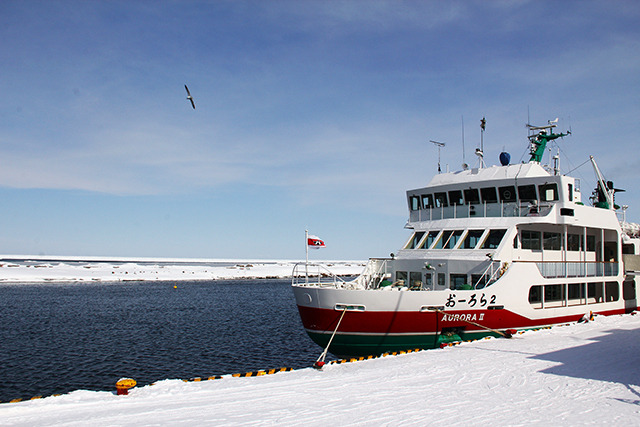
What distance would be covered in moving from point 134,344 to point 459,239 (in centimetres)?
1905

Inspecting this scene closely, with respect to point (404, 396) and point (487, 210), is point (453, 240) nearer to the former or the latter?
point (487, 210)

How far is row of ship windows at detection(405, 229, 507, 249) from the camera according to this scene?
21.8 m

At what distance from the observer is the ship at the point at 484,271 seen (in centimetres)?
1808

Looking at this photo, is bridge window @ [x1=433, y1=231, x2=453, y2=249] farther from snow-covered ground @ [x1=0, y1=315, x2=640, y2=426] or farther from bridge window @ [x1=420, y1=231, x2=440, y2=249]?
snow-covered ground @ [x1=0, y1=315, x2=640, y2=426]

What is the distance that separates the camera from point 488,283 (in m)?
19.7

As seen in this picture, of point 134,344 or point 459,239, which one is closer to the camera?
point 459,239

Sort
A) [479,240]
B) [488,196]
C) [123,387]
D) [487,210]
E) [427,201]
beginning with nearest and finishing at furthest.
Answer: [123,387], [479,240], [487,210], [488,196], [427,201]

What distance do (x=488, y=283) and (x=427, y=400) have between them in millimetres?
10026

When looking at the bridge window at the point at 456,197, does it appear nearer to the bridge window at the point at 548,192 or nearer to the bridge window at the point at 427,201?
the bridge window at the point at 427,201

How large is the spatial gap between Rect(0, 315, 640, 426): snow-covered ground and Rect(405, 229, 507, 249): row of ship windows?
6821 mm

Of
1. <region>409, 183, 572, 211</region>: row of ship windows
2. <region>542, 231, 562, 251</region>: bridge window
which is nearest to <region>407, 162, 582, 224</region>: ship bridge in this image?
<region>409, 183, 572, 211</region>: row of ship windows

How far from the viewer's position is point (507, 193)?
899 inches

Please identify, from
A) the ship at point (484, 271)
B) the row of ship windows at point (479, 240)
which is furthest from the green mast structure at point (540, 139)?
the row of ship windows at point (479, 240)

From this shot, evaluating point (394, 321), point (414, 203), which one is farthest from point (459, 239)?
point (394, 321)
